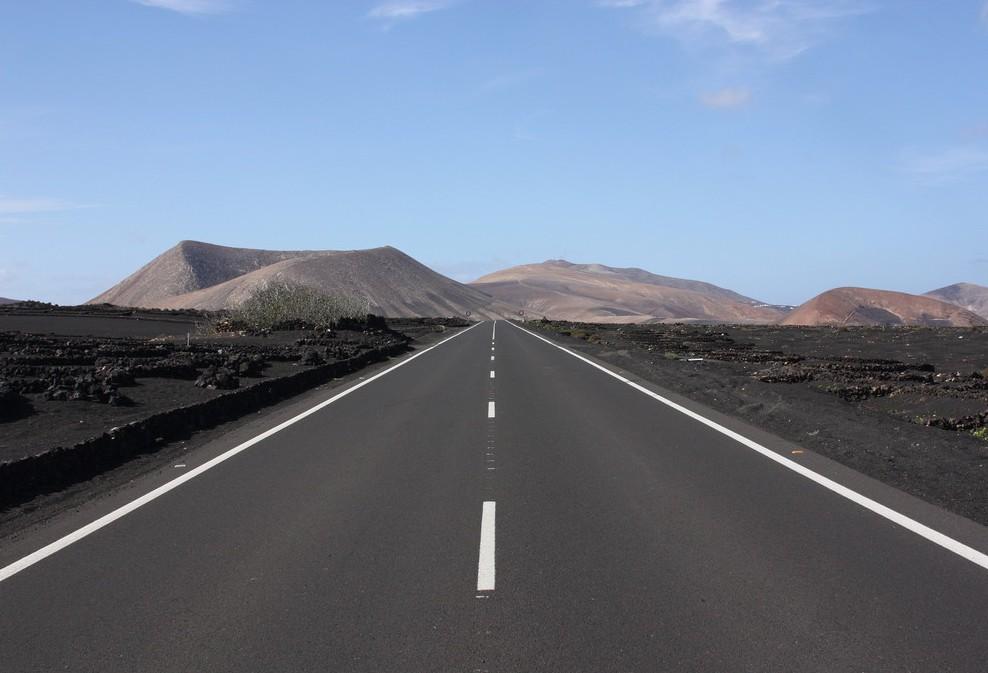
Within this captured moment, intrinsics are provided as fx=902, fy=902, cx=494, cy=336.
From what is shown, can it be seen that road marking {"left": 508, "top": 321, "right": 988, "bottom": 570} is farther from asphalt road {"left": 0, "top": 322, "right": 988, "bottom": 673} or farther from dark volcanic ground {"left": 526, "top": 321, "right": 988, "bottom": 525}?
dark volcanic ground {"left": 526, "top": 321, "right": 988, "bottom": 525}

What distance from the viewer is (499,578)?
6.23 m

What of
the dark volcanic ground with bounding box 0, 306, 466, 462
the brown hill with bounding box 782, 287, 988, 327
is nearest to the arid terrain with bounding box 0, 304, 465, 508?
the dark volcanic ground with bounding box 0, 306, 466, 462

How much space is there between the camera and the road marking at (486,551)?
6145 millimetres

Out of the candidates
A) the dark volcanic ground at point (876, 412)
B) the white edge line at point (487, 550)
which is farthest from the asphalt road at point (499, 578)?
the dark volcanic ground at point (876, 412)

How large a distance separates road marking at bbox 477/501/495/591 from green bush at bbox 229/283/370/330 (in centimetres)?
5040

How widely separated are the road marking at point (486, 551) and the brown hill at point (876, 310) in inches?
5324

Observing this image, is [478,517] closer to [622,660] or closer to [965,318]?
[622,660]

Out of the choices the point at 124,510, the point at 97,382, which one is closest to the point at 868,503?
the point at 124,510

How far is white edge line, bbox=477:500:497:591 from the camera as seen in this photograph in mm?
6148

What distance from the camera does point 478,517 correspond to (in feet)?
26.5

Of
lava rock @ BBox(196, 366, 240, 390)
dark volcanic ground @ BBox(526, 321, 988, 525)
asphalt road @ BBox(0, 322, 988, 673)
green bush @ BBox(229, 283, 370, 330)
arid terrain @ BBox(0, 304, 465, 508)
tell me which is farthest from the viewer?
green bush @ BBox(229, 283, 370, 330)

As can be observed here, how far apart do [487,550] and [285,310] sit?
55659 mm

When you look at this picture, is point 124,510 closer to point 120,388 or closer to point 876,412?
point 120,388

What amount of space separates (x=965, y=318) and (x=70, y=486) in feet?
479
